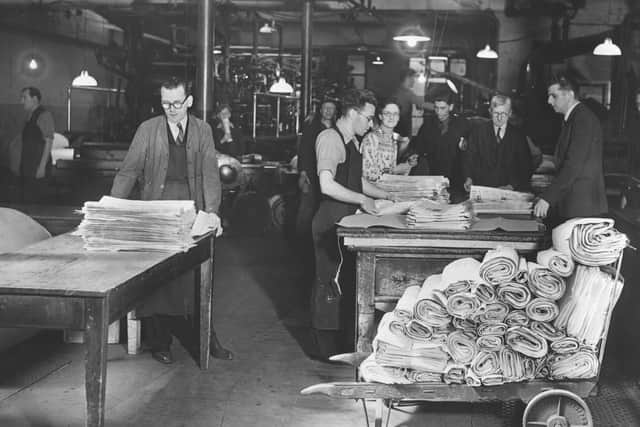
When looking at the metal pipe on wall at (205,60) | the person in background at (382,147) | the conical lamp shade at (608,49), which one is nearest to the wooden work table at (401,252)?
the person in background at (382,147)

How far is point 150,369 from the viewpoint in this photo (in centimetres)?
483

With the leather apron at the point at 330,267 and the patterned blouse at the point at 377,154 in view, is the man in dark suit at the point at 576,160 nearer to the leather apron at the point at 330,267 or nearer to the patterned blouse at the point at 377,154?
the patterned blouse at the point at 377,154

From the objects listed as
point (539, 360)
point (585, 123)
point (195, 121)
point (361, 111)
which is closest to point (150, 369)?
point (195, 121)

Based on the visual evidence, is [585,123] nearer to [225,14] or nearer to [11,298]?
[11,298]

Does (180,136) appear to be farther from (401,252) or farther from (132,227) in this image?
(401,252)

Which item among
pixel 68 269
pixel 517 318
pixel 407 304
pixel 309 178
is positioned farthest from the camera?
pixel 309 178

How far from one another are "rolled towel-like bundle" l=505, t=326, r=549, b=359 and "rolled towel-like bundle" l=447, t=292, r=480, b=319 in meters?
0.17

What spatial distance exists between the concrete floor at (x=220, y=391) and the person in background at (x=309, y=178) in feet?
2.90

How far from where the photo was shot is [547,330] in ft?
11.3

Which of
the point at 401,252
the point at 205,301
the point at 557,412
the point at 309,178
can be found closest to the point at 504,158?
the point at 309,178

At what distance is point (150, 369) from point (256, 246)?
5.04m

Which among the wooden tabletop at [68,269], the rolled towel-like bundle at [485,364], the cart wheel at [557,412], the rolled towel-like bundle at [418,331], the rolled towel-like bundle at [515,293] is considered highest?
the wooden tabletop at [68,269]

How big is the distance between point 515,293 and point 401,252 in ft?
2.52

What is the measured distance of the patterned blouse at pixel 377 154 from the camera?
5.80 m
